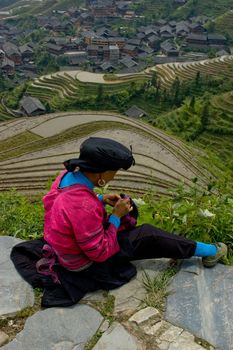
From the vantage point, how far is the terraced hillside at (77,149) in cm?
1497

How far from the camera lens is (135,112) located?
3209 cm

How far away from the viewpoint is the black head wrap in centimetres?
269

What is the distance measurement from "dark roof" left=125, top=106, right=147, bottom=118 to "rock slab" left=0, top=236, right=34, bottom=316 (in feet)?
94.6

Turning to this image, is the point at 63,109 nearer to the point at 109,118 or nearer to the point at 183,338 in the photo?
the point at 109,118

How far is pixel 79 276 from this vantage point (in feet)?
9.68

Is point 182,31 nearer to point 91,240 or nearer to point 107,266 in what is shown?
point 107,266

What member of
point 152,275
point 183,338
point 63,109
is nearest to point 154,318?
point 183,338

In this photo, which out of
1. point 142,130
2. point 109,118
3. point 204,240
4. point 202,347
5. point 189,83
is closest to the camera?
point 202,347

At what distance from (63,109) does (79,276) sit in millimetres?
32123

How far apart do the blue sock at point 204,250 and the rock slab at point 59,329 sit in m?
0.88

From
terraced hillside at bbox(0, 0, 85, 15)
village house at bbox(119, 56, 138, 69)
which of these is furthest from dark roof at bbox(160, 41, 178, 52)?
terraced hillside at bbox(0, 0, 85, 15)

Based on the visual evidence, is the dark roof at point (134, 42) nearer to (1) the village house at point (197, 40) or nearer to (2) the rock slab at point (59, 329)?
(1) the village house at point (197, 40)

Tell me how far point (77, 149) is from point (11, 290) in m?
14.9

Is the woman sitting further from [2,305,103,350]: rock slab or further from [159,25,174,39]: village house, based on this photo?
[159,25,174,39]: village house
